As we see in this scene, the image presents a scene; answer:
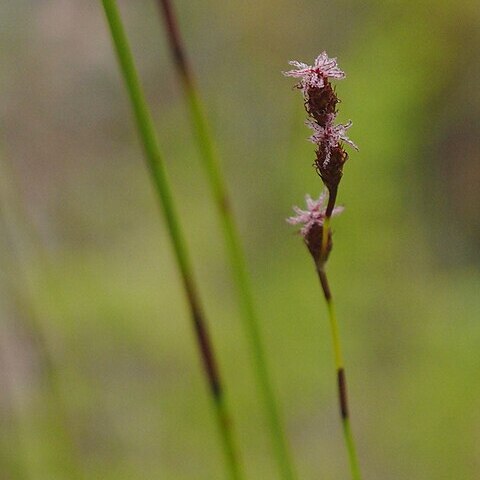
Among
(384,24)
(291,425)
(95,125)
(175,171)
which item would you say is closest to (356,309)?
(291,425)

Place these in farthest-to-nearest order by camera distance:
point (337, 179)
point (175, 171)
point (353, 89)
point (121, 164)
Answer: point (121, 164) → point (175, 171) → point (353, 89) → point (337, 179)

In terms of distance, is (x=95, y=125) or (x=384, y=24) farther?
(x=95, y=125)

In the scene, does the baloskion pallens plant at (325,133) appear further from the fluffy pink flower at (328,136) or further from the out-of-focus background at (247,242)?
the out-of-focus background at (247,242)

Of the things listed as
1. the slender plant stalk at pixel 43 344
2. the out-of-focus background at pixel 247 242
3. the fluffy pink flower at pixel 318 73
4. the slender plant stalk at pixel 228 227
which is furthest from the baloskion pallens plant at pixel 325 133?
the out-of-focus background at pixel 247 242

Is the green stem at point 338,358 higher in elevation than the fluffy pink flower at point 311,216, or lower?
lower

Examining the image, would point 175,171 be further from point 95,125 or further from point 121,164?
point 95,125

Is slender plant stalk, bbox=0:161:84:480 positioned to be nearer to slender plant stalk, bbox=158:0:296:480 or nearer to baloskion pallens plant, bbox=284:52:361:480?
slender plant stalk, bbox=158:0:296:480

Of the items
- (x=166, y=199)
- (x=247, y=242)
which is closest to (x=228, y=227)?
(x=166, y=199)
